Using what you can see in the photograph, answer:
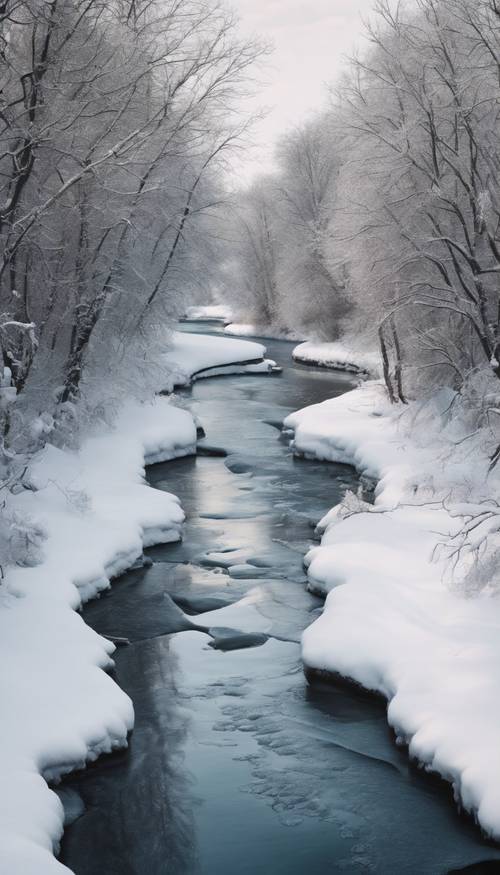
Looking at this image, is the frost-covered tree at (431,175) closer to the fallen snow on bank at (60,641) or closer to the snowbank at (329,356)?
the fallen snow on bank at (60,641)

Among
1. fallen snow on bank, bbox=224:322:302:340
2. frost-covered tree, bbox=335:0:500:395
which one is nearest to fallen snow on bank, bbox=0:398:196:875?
frost-covered tree, bbox=335:0:500:395

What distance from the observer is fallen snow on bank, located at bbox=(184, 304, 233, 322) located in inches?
2995

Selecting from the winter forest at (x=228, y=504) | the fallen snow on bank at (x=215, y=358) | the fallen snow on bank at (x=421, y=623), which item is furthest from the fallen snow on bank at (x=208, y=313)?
the fallen snow on bank at (x=421, y=623)

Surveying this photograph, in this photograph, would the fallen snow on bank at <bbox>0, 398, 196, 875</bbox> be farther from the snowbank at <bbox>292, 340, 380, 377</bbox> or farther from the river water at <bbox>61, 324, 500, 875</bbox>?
the snowbank at <bbox>292, 340, 380, 377</bbox>

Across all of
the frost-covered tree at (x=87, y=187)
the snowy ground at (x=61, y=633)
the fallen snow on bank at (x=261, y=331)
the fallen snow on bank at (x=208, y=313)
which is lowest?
the fallen snow on bank at (x=208, y=313)

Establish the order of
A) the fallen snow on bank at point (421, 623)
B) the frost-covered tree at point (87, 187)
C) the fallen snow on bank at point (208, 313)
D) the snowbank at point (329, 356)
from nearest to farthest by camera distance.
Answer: the fallen snow on bank at point (421, 623), the frost-covered tree at point (87, 187), the snowbank at point (329, 356), the fallen snow on bank at point (208, 313)

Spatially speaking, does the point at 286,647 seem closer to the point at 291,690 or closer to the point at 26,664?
the point at 291,690

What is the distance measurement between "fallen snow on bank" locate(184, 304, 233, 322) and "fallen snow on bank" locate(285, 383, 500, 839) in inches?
2391

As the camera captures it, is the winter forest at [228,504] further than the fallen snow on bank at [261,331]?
No

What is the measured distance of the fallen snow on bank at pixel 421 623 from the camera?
24.6 feet

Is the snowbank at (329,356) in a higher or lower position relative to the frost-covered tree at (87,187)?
lower

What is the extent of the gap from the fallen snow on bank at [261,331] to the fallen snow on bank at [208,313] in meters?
16.8

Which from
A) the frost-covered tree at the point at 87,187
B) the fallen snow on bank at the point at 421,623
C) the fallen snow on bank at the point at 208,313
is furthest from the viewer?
the fallen snow on bank at the point at 208,313

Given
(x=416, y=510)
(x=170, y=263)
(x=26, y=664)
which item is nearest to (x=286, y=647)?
(x=26, y=664)
